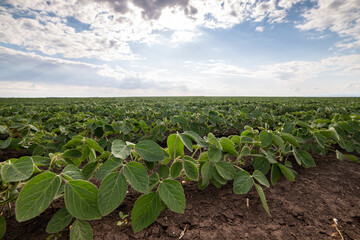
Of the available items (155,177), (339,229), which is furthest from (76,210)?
(339,229)

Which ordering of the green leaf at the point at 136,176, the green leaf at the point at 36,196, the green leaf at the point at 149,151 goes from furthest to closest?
the green leaf at the point at 149,151 < the green leaf at the point at 136,176 < the green leaf at the point at 36,196

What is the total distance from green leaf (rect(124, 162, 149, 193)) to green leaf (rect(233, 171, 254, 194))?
0.66m

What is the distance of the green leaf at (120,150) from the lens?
3.01 ft

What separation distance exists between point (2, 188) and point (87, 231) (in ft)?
1.57

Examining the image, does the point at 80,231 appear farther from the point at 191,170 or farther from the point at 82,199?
the point at 191,170

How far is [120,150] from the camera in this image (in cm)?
97

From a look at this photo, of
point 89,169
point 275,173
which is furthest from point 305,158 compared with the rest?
point 89,169

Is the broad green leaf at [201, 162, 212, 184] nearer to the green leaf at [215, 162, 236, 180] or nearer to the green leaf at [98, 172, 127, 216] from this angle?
the green leaf at [215, 162, 236, 180]

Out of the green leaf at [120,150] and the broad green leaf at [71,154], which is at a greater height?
the green leaf at [120,150]

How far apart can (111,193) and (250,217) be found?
0.95 m

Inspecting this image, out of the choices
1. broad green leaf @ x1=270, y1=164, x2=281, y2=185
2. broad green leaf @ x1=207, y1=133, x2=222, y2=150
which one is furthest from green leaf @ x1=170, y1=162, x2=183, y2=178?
broad green leaf @ x1=270, y1=164, x2=281, y2=185

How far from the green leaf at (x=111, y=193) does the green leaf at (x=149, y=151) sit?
6.3 inches

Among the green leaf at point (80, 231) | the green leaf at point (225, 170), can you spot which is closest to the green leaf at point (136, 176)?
the green leaf at point (80, 231)

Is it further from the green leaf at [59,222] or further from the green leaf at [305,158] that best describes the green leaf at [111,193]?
the green leaf at [305,158]
